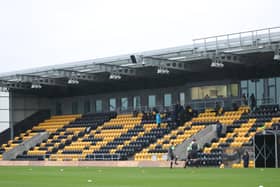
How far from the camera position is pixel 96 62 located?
48531 millimetres

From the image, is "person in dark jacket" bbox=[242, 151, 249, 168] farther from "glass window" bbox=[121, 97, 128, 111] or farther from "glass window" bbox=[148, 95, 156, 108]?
"glass window" bbox=[121, 97, 128, 111]

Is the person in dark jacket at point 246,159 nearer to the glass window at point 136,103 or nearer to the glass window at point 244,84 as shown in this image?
the glass window at point 244,84

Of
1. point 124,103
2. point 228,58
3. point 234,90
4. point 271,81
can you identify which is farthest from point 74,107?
point 228,58

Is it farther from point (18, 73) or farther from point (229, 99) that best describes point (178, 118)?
point (18, 73)

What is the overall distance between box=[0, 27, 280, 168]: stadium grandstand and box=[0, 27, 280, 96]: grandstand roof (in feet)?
0.22

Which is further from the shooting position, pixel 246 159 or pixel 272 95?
pixel 272 95

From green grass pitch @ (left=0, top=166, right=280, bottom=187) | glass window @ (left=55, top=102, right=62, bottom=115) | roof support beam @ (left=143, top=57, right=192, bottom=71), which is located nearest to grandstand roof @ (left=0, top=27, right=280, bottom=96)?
roof support beam @ (left=143, top=57, right=192, bottom=71)

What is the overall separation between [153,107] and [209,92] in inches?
264

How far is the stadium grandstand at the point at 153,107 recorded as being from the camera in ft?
136

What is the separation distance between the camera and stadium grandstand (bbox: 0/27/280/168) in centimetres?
4150

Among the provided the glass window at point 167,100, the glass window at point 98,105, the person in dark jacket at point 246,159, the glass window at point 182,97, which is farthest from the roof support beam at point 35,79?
the person in dark jacket at point 246,159

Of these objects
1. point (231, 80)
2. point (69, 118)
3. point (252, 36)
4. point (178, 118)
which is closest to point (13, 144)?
point (69, 118)

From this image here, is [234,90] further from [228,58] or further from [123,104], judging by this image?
[123,104]

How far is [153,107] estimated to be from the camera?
5603cm
